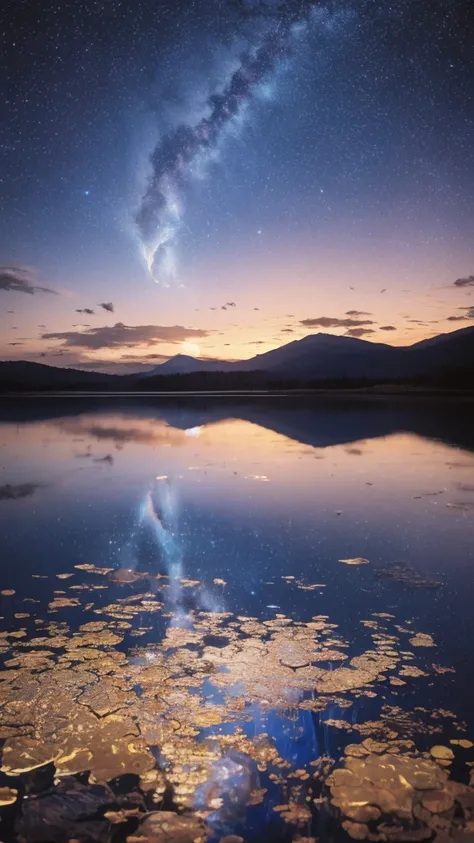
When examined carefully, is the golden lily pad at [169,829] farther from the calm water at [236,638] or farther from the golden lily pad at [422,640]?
the golden lily pad at [422,640]

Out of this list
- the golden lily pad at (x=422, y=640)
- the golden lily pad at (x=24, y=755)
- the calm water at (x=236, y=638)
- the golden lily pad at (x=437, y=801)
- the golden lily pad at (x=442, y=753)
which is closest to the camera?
the golden lily pad at (x=437, y=801)

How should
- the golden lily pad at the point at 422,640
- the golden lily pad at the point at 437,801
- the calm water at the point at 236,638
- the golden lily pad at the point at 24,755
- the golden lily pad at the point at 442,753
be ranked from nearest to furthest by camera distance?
the golden lily pad at the point at 437,801
the calm water at the point at 236,638
the golden lily pad at the point at 24,755
the golden lily pad at the point at 442,753
the golden lily pad at the point at 422,640

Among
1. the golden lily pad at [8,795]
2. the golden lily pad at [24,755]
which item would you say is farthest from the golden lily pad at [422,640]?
the golden lily pad at [8,795]

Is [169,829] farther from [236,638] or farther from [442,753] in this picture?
[236,638]

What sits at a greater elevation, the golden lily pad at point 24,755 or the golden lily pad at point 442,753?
the golden lily pad at point 24,755

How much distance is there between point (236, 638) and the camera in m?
6.25

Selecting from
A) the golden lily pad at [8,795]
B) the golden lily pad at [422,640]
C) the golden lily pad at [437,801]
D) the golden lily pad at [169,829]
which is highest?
the golden lily pad at [8,795]

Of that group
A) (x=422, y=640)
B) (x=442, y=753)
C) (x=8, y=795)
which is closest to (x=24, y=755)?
(x=8, y=795)

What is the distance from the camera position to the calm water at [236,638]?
4.01m

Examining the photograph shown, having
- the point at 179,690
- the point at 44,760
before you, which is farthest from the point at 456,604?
the point at 44,760

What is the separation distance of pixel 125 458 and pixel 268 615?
44.8 ft

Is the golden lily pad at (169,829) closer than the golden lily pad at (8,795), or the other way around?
the golden lily pad at (169,829)

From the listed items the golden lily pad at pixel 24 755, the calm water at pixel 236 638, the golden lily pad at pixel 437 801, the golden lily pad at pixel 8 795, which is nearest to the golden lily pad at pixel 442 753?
the calm water at pixel 236 638

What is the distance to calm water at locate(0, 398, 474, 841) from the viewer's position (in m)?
4.01
